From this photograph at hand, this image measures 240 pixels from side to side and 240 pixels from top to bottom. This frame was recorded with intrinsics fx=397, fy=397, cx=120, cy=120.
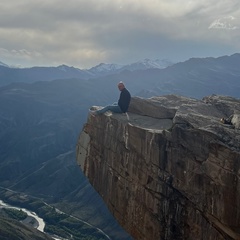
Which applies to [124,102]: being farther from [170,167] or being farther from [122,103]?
[170,167]

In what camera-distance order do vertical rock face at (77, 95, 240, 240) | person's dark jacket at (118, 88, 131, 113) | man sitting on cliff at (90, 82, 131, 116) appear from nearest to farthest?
vertical rock face at (77, 95, 240, 240) < man sitting on cliff at (90, 82, 131, 116) < person's dark jacket at (118, 88, 131, 113)

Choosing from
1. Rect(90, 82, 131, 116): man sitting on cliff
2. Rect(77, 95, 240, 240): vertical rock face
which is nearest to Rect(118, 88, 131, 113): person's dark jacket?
Rect(90, 82, 131, 116): man sitting on cliff

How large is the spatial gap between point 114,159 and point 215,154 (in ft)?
41.9

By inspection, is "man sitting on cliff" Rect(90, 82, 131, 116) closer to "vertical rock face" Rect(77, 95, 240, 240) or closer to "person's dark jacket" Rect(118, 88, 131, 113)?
"person's dark jacket" Rect(118, 88, 131, 113)

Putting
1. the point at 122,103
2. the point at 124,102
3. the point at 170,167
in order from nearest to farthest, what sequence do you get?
the point at 170,167
the point at 124,102
the point at 122,103

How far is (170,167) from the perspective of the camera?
26906mm

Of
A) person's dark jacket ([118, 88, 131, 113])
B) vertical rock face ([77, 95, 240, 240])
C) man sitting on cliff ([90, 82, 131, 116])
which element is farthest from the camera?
person's dark jacket ([118, 88, 131, 113])

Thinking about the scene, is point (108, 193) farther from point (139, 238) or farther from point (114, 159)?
point (139, 238)

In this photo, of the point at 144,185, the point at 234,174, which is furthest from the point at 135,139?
the point at 234,174

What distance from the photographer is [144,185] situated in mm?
29562

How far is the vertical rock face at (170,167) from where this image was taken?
74.0 ft

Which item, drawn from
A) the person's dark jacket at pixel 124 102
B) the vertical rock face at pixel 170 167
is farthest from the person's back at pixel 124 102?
the vertical rock face at pixel 170 167

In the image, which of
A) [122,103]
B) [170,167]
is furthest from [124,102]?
[170,167]

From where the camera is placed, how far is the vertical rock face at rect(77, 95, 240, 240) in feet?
74.0
